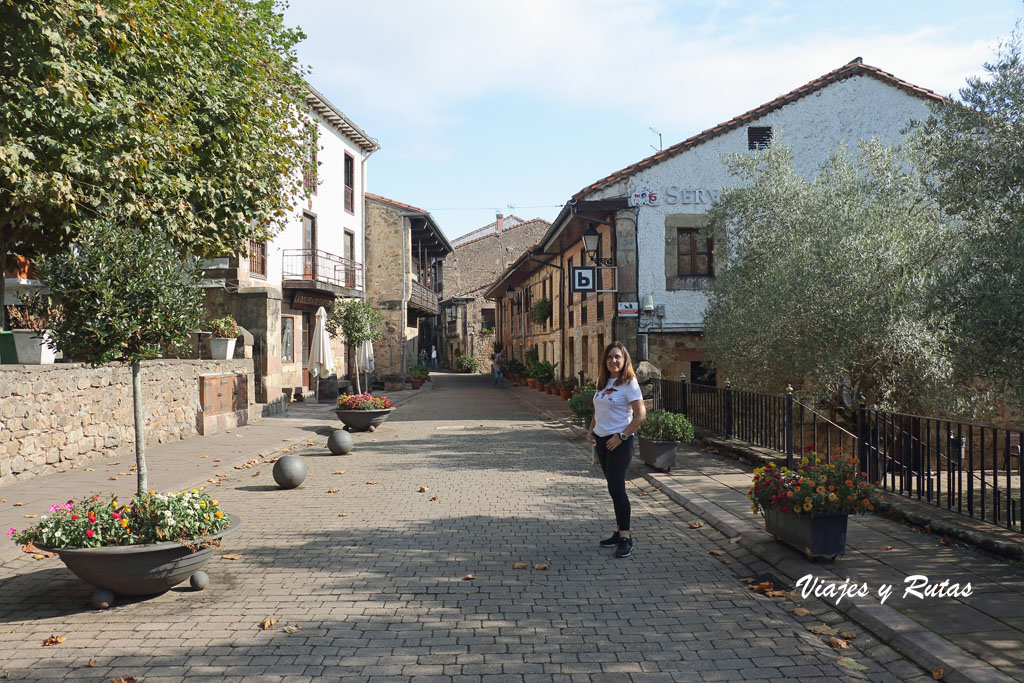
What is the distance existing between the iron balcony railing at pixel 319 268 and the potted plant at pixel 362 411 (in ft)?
36.1

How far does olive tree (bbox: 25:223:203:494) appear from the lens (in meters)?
6.01

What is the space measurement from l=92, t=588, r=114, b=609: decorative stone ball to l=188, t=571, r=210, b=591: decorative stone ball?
51 cm

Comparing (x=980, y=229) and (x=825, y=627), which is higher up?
(x=980, y=229)

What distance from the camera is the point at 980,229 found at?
→ 7715mm

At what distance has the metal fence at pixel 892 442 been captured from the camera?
6.54 m

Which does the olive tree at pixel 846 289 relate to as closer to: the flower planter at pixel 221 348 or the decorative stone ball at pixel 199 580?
the decorative stone ball at pixel 199 580

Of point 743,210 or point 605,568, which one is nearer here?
point 605,568

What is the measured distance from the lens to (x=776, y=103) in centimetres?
1917

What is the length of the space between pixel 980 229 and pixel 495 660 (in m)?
6.80

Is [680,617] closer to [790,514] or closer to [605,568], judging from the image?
[605,568]

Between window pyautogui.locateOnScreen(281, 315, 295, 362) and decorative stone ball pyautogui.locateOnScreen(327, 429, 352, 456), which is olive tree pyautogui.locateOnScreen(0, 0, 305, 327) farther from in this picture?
window pyautogui.locateOnScreen(281, 315, 295, 362)

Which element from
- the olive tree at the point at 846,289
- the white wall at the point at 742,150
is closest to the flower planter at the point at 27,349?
the olive tree at the point at 846,289

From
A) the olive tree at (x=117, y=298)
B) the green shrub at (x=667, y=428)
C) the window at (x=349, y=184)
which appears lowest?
the green shrub at (x=667, y=428)

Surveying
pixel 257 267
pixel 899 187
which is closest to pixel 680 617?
pixel 899 187
